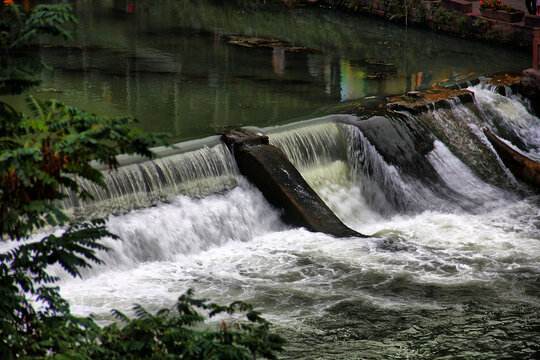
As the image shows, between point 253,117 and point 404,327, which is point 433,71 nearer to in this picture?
point 253,117

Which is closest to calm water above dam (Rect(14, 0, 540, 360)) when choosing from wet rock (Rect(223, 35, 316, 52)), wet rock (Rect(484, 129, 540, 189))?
wet rock (Rect(484, 129, 540, 189))

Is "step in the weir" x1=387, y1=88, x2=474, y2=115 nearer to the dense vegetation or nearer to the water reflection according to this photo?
the water reflection

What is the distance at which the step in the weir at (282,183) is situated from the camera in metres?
11.2

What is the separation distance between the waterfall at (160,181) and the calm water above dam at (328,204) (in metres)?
0.02

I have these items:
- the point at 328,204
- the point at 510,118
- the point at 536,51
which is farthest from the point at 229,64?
the point at 328,204

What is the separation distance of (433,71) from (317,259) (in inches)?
418

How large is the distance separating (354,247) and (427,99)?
5.28 meters

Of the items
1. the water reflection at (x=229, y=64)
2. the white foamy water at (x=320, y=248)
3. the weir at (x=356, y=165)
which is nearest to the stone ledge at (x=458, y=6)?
the water reflection at (x=229, y=64)

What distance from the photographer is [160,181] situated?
10719 millimetres

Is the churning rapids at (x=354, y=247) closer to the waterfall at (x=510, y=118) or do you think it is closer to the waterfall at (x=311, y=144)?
the waterfall at (x=311, y=144)

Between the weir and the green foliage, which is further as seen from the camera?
the weir

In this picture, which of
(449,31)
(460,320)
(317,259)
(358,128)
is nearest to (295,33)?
(449,31)

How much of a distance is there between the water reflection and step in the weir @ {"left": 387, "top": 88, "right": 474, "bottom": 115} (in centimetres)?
131

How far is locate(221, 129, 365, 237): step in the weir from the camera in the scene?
Result: 11.2m
